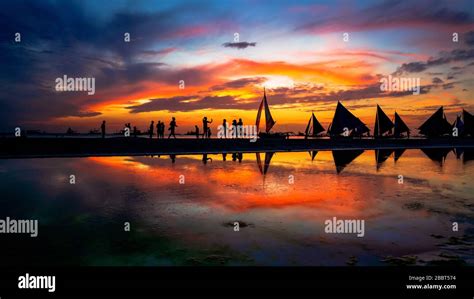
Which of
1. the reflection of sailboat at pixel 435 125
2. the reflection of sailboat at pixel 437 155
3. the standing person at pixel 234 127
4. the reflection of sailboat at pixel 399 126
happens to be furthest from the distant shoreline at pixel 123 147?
the reflection of sailboat at pixel 399 126

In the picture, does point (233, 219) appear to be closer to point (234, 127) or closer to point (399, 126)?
point (234, 127)

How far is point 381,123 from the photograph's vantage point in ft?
281

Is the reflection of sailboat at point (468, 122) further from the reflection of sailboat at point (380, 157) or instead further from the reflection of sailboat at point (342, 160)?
the reflection of sailboat at point (342, 160)

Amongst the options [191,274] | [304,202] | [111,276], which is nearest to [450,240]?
[304,202]

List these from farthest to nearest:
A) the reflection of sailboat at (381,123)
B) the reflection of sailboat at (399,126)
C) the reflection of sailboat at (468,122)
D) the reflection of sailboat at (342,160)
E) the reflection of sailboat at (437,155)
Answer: the reflection of sailboat at (399,126) < the reflection of sailboat at (381,123) < the reflection of sailboat at (468,122) < the reflection of sailboat at (437,155) < the reflection of sailboat at (342,160)

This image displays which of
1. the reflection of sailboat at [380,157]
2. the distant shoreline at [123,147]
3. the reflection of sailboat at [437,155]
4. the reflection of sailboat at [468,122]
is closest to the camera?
the reflection of sailboat at [380,157]

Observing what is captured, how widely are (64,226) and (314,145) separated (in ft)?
136

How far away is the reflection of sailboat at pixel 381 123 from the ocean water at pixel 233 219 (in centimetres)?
7160

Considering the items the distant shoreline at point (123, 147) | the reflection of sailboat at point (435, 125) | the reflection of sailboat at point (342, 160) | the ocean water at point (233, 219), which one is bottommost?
the ocean water at point (233, 219)

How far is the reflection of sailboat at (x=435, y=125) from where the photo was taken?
80.1m

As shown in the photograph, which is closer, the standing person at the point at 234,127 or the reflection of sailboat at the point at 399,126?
the standing person at the point at 234,127

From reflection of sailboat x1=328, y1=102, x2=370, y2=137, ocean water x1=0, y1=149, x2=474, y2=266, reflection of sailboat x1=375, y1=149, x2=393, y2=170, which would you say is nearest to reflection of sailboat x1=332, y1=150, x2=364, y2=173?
reflection of sailboat x1=375, y1=149, x2=393, y2=170

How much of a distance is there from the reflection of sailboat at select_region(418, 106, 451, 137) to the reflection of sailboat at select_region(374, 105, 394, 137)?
23.4 feet

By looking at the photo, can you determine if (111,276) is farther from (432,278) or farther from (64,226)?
(432,278)
